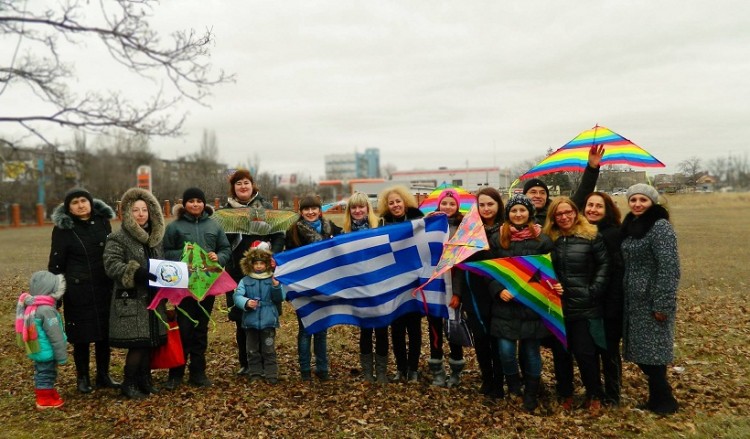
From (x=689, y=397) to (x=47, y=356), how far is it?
680 cm

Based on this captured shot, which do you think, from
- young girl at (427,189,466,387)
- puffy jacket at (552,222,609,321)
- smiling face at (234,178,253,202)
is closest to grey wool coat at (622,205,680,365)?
puffy jacket at (552,222,609,321)

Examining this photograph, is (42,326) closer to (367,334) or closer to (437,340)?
(367,334)

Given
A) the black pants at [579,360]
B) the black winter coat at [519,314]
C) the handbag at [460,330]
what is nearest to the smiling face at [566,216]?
the black winter coat at [519,314]

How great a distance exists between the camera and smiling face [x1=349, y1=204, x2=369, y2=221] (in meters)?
6.46

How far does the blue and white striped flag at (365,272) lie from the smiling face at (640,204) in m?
1.95

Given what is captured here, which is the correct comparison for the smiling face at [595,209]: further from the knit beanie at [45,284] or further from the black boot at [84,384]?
the black boot at [84,384]

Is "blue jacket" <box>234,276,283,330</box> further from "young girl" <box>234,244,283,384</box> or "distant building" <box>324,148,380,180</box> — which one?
"distant building" <box>324,148,380,180</box>

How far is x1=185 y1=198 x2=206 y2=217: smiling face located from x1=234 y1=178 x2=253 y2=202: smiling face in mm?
484

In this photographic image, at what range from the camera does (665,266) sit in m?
5.02

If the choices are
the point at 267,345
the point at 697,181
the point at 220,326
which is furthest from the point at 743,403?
the point at 220,326

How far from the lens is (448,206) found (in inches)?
248

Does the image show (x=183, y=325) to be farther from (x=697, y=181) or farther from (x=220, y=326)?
(x=697, y=181)

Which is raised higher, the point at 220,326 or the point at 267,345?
the point at 267,345

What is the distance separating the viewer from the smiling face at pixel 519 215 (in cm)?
543
